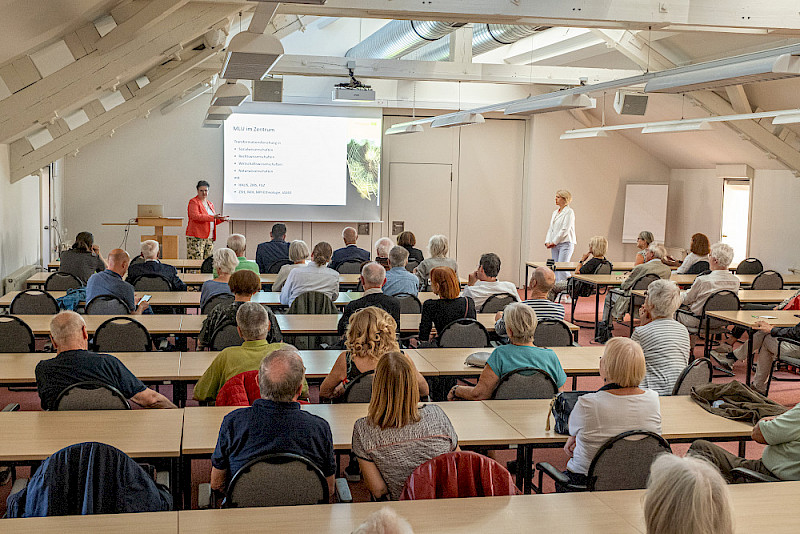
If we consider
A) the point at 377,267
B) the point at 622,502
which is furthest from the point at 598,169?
the point at 622,502

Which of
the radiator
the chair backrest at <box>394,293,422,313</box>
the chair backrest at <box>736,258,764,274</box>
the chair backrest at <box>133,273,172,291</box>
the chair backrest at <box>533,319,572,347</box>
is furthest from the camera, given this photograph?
the chair backrest at <box>736,258,764,274</box>

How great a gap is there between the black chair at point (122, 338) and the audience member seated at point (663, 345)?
3343 mm

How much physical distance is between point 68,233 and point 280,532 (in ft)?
37.5

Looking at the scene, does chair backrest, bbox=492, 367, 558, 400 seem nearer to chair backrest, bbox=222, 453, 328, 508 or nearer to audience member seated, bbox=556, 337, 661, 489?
audience member seated, bbox=556, 337, 661, 489

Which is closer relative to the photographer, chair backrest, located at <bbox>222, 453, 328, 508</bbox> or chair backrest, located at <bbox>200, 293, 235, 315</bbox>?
chair backrest, located at <bbox>222, 453, 328, 508</bbox>

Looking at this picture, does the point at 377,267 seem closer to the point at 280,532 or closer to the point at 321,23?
the point at 280,532

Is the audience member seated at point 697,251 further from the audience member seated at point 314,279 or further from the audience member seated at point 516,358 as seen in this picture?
the audience member seated at point 516,358

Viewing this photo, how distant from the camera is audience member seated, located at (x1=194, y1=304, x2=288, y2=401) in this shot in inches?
159

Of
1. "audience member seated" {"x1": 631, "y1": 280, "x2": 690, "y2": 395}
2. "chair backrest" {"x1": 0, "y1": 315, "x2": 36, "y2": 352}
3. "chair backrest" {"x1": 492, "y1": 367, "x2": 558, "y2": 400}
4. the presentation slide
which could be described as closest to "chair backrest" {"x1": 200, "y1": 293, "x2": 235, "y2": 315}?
"chair backrest" {"x1": 0, "y1": 315, "x2": 36, "y2": 352}

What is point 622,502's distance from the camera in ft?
9.35

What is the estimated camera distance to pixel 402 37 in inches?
360

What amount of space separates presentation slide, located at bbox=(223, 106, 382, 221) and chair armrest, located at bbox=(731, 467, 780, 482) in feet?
33.5

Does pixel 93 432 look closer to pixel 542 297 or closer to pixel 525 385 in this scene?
pixel 525 385

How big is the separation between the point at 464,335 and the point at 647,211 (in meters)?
9.27
